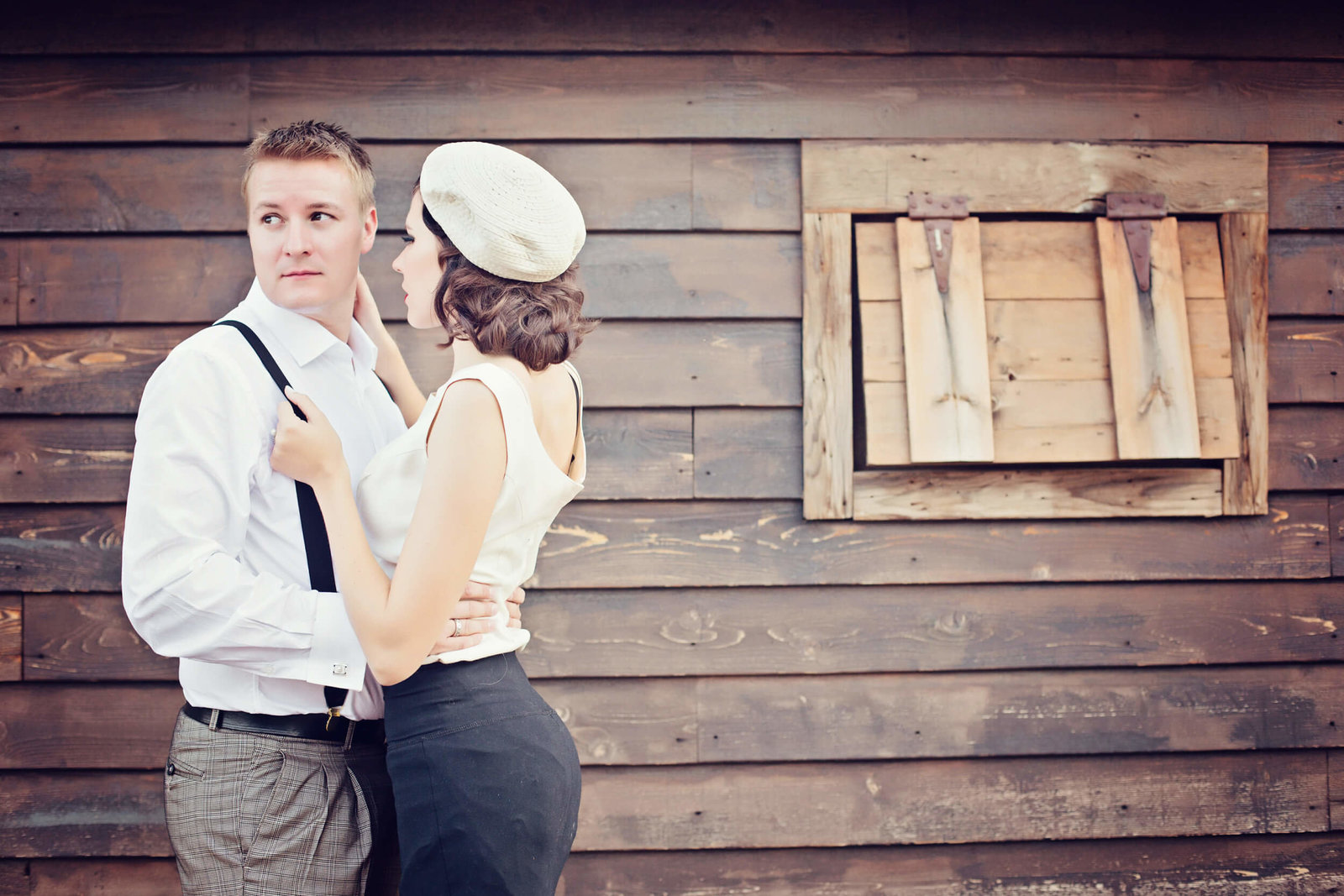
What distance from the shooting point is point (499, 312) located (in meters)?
1.26

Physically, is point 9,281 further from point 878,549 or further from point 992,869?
point 992,869

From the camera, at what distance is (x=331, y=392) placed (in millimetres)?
1432

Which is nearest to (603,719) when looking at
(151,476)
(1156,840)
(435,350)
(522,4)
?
(435,350)

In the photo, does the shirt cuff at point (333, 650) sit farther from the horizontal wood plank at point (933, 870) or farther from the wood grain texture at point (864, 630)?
the horizontal wood plank at point (933, 870)

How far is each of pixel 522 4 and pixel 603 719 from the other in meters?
1.96

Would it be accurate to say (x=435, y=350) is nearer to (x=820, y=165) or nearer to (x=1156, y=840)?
(x=820, y=165)

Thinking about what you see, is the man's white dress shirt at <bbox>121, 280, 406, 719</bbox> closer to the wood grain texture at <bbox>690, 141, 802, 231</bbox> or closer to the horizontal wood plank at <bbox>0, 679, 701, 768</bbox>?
the horizontal wood plank at <bbox>0, 679, 701, 768</bbox>

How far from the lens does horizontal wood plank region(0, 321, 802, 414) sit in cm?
225

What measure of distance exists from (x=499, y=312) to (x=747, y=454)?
46.2 inches

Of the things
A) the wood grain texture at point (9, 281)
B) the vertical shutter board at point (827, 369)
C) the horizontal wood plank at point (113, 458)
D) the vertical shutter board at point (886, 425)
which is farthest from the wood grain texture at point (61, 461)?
the vertical shutter board at point (886, 425)

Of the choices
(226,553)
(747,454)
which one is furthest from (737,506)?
(226,553)

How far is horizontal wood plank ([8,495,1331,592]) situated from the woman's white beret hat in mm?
1116

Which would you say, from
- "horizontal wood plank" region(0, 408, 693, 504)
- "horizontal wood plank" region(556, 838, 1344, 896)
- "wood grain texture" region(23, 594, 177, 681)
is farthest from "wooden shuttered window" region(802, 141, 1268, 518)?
"wood grain texture" region(23, 594, 177, 681)

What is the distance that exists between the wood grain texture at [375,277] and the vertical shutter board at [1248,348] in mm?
1228
